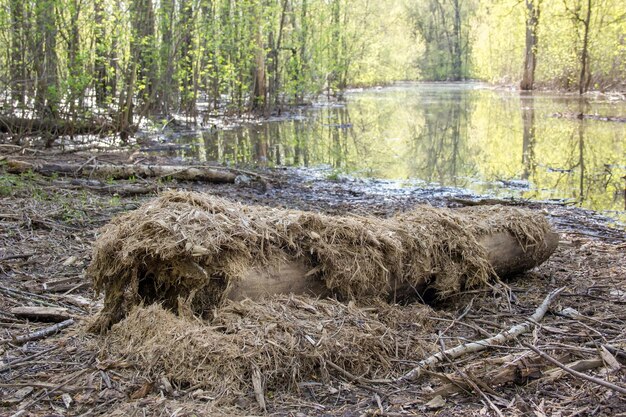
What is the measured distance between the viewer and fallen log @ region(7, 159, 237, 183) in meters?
9.03

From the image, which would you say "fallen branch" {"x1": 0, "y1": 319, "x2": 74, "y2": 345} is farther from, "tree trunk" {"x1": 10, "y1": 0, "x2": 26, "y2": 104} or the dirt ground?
"tree trunk" {"x1": 10, "y1": 0, "x2": 26, "y2": 104}

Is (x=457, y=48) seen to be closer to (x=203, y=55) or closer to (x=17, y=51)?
(x=203, y=55)

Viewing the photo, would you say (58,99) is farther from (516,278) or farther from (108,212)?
(516,278)

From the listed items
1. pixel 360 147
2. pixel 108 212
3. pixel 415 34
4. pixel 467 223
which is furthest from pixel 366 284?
pixel 415 34

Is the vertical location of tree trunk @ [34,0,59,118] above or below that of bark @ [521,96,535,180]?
above

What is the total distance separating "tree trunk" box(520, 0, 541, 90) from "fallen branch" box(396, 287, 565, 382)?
30.9 m

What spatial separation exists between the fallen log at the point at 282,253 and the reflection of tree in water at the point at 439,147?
6.29 meters

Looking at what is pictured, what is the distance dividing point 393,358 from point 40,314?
259 centimetres

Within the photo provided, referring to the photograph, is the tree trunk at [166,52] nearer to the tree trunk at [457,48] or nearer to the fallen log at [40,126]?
the fallen log at [40,126]

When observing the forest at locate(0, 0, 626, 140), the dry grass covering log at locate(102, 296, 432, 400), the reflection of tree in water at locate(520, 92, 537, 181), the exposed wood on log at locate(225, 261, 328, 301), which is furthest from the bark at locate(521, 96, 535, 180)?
the dry grass covering log at locate(102, 296, 432, 400)

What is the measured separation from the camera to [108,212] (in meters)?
7.24

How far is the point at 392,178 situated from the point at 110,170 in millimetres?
5385

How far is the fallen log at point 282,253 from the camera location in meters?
3.86

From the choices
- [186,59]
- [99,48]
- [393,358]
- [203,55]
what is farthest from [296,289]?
[203,55]
